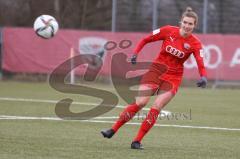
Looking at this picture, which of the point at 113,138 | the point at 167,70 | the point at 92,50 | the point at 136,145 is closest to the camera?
the point at 136,145

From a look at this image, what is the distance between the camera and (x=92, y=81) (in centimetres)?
2547

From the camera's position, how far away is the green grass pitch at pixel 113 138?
8.91m

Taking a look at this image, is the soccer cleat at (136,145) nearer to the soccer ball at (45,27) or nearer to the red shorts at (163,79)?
the red shorts at (163,79)

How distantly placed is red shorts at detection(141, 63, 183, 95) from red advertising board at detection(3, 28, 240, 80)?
14.9 metres

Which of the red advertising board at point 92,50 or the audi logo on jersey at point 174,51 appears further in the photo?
the red advertising board at point 92,50

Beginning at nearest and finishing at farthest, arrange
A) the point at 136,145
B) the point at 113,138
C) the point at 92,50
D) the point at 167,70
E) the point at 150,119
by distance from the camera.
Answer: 1. the point at 136,145
2. the point at 150,119
3. the point at 167,70
4. the point at 113,138
5. the point at 92,50

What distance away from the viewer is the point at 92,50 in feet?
83.1

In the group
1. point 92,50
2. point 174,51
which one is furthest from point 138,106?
point 92,50

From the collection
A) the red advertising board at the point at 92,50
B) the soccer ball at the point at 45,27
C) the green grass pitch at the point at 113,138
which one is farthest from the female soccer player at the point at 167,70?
the red advertising board at the point at 92,50

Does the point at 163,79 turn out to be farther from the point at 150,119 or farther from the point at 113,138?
the point at 113,138

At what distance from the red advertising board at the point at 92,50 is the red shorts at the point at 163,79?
1486 cm

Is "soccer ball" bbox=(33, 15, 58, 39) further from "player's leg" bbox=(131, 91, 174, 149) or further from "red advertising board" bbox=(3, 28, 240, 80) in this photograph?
"red advertising board" bbox=(3, 28, 240, 80)

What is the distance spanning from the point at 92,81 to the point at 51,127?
13.7 meters

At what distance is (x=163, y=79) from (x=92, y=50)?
15.8 metres
